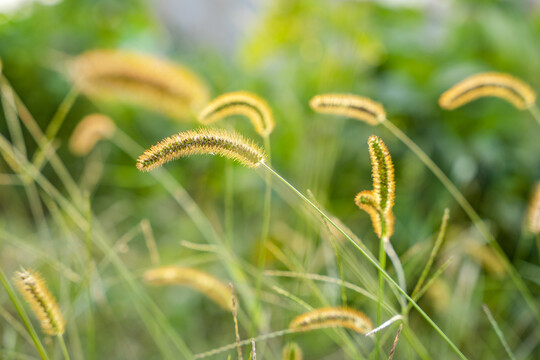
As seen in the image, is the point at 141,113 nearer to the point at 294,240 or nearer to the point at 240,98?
the point at 294,240

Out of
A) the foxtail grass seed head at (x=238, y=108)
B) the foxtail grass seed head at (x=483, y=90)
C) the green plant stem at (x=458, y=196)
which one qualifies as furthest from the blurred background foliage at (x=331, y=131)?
the foxtail grass seed head at (x=238, y=108)

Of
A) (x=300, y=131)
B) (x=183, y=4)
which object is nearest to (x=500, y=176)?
(x=300, y=131)

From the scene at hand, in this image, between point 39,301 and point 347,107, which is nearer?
point 39,301

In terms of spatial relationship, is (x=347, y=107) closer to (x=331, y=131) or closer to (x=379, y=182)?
(x=379, y=182)

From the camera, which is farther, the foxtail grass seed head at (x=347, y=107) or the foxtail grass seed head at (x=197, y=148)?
the foxtail grass seed head at (x=347, y=107)

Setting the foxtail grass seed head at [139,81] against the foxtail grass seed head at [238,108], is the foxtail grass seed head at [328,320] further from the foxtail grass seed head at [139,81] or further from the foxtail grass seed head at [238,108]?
the foxtail grass seed head at [139,81]

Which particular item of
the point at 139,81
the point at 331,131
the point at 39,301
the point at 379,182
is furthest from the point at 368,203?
the point at 331,131

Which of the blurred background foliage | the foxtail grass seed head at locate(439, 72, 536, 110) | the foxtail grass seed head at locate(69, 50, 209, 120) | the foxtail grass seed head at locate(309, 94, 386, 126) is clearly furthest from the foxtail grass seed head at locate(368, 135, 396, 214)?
the blurred background foliage
